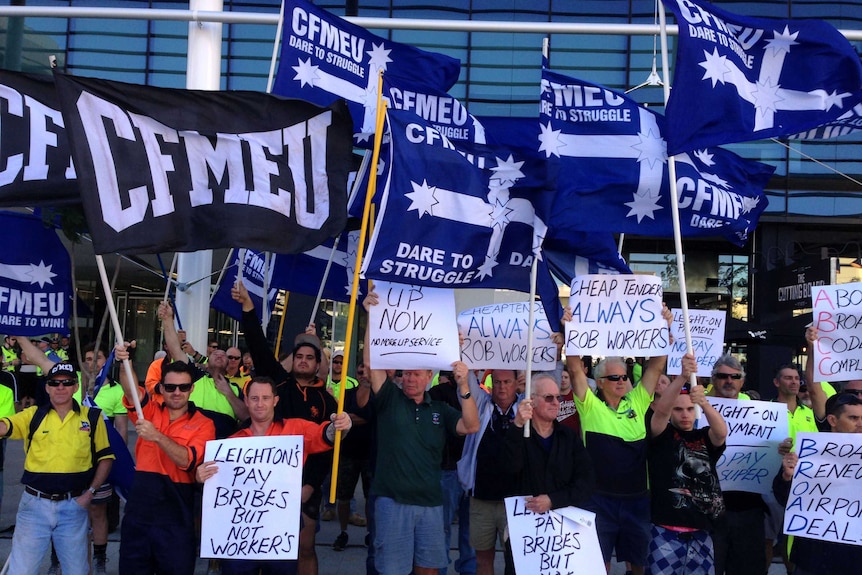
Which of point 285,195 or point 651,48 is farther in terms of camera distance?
point 651,48

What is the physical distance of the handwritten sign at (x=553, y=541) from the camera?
208 inches

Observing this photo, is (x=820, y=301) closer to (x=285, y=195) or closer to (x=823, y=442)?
(x=823, y=442)

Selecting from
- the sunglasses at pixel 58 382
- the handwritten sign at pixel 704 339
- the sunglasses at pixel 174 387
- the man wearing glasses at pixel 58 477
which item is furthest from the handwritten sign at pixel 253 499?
the handwritten sign at pixel 704 339

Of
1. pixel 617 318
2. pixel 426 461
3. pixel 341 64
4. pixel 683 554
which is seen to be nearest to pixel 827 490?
pixel 683 554

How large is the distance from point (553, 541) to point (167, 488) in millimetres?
2522

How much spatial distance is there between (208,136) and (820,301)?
4633mm

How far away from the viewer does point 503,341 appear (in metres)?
7.16

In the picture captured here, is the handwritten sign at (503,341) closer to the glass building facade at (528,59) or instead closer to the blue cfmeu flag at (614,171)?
the blue cfmeu flag at (614,171)

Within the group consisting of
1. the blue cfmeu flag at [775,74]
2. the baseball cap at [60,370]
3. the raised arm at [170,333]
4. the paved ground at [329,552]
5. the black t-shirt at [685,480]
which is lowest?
the paved ground at [329,552]

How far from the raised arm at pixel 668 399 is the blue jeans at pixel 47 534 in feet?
13.5

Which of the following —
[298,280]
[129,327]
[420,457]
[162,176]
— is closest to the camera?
[162,176]

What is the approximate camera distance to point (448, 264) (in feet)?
19.0

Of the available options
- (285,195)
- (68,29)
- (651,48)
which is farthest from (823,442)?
(68,29)

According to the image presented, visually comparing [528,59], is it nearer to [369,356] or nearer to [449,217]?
[449,217]
